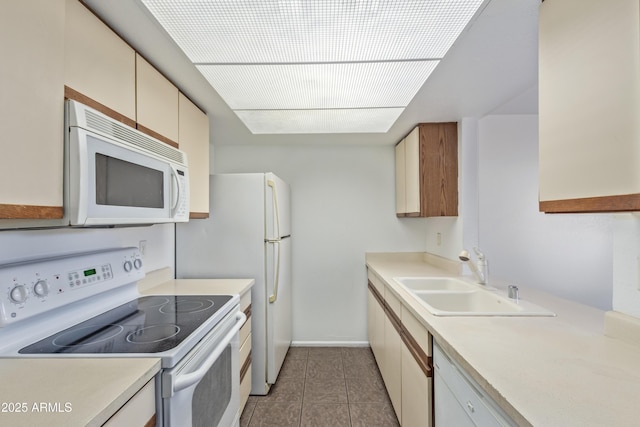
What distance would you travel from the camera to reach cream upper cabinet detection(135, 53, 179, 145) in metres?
1.39

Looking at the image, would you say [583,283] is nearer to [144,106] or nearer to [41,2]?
[144,106]

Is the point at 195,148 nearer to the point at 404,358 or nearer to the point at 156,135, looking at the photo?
the point at 156,135

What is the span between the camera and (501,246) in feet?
8.30

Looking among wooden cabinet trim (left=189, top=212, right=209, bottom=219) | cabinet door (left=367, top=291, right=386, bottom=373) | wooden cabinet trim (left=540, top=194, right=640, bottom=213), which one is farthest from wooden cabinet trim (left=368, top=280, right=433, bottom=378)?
wooden cabinet trim (left=189, top=212, right=209, bottom=219)

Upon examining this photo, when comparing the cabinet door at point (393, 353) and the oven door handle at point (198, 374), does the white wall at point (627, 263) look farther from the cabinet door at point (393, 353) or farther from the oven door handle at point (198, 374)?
the oven door handle at point (198, 374)

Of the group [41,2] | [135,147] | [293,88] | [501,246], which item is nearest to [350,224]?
[501,246]

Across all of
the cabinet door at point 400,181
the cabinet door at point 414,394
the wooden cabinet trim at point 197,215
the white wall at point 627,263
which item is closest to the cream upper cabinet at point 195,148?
the wooden cabinet trim at point 197,215

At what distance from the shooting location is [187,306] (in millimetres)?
1572

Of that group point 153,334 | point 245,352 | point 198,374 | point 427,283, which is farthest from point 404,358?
point 153,334

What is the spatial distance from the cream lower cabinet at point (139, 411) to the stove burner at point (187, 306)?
1.80 feet

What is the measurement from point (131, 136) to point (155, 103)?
0.34 m

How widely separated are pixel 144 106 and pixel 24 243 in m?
0.75

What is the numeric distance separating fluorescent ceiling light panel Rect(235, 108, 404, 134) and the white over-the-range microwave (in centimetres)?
77

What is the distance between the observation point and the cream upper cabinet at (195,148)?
184 centimetres
